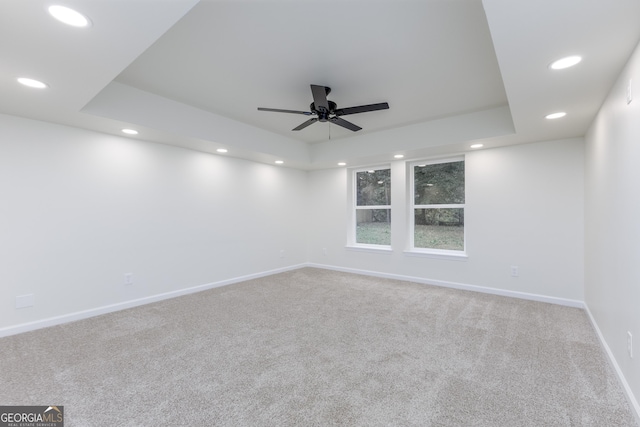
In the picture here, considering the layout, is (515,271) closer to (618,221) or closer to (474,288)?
(474,288)

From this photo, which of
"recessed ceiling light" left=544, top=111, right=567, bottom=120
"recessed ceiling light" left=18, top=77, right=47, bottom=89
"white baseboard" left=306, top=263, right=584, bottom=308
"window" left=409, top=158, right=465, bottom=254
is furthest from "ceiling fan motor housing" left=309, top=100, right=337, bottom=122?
"white baseboard" left=306, top=263, right=584, bottom=308

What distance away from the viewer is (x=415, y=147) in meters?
4.25

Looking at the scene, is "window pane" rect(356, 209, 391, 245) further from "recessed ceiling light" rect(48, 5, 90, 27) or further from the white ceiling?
"recessed ceiling light" rect(48, 5, 90, 27)

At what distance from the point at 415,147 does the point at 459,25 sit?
2289 mm

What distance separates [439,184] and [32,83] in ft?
16.3

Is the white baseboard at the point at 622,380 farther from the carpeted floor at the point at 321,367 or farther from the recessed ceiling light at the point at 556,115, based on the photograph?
the recessed ceiling light at the point at 556,115

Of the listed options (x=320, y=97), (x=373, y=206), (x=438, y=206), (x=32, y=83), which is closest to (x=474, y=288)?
(x=438, y=206)

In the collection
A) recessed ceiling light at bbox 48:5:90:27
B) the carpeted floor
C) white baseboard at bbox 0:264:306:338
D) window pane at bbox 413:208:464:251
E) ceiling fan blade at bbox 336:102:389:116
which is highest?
ceiling fan blade at bbox 336:102:389:116

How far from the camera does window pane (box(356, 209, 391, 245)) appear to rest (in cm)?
542

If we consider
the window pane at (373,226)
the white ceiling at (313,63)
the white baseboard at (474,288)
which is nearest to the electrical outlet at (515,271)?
the white baseboard at (474,288)

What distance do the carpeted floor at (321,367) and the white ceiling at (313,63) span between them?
2161 millimetres

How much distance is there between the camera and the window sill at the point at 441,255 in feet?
14.5

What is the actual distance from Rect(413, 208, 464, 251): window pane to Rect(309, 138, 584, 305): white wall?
0.73ft

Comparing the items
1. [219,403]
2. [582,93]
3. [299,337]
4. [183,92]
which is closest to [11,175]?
[183,92]
